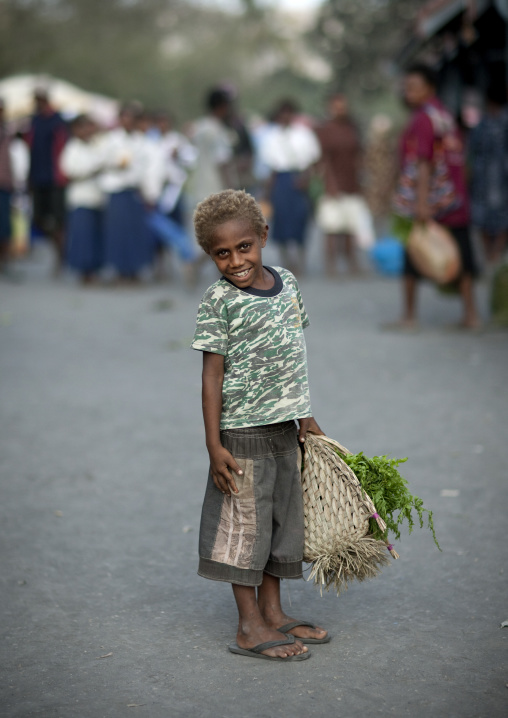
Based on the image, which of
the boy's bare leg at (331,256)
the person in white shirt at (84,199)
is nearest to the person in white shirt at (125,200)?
the person in white shirt at (84,199)

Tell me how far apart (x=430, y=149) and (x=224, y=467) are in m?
5.25

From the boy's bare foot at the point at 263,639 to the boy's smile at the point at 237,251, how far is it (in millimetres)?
1060

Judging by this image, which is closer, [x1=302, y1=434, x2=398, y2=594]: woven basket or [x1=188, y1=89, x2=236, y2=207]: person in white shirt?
[x1=302, y1=434, x2=398, y2=594]: woven basket

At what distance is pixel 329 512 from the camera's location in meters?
3.06

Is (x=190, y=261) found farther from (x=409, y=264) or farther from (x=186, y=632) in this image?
(x=186, y=632)

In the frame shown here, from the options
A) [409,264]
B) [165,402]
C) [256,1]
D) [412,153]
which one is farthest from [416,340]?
[256,1]

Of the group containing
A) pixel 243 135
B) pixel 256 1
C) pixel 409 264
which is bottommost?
pixel 409 264

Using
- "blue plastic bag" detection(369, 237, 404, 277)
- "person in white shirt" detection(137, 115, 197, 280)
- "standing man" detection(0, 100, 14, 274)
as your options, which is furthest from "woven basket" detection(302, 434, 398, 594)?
"standing man" detection(0, 100, 14, 274)

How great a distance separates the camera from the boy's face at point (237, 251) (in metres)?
2.99

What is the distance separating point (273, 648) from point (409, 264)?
5632mm

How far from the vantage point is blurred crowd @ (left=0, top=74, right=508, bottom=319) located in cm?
1135

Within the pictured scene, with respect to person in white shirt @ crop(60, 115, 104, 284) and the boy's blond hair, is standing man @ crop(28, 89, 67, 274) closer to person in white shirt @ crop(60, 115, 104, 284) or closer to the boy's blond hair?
person in white shirt @ crop(60, 115, 104, 284)

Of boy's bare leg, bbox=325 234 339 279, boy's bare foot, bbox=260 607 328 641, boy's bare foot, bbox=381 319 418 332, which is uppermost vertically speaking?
boy's bare leg, bbox=325 234 339 279

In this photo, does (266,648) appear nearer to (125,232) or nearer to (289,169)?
(125,232)
